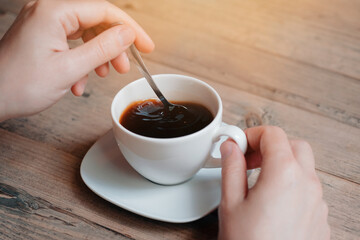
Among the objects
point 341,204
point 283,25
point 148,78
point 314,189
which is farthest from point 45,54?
point 283,25

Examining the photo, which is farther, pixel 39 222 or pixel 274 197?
pixel 39 222

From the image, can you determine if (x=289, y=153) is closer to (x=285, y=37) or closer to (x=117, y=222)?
(x=117, y=222)

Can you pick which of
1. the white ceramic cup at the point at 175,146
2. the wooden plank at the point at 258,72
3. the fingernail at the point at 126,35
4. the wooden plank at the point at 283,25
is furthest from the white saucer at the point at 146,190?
the wooden plank at the point at 283,25

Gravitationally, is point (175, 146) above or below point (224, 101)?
above

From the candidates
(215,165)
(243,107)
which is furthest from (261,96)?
(215,165)

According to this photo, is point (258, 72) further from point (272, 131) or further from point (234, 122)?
point (272, 131)

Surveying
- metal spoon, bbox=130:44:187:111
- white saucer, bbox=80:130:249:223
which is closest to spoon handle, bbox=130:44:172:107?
metal spoon, bbox=130:44:187:111
